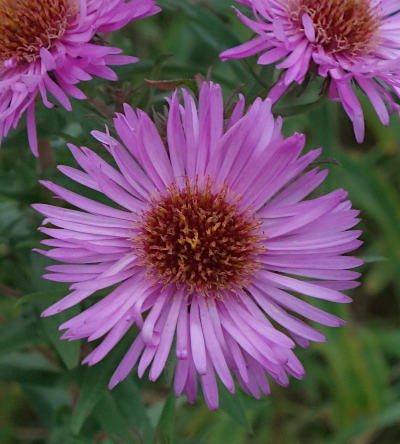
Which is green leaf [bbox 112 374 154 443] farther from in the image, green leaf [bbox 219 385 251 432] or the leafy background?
green leaf [bbox 219 385 251 432]

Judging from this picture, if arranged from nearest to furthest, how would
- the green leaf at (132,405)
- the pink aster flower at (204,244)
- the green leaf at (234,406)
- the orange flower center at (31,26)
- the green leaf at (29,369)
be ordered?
1. the pink aster flower at (204,244)
2. the orange flower center at (31,26)
3. the green leaf at (234,406)
4. the green leaf at (132,405)
5. the green leaf at (29,369)

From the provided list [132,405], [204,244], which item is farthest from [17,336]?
[204,244]

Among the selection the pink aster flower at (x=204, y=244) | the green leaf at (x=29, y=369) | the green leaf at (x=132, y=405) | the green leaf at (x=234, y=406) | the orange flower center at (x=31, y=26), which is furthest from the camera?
the green leaf at (x=29, y=369)

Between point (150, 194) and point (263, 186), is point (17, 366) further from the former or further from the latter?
point (263, 186)

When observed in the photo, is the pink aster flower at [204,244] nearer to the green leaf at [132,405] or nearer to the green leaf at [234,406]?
the green leaf at [234,406]

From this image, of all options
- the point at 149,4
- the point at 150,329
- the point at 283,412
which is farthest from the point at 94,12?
the point at 283,412

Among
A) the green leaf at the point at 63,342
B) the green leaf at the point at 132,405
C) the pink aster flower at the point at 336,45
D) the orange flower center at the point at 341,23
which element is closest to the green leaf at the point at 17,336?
the green leaf at the point at 63,342
